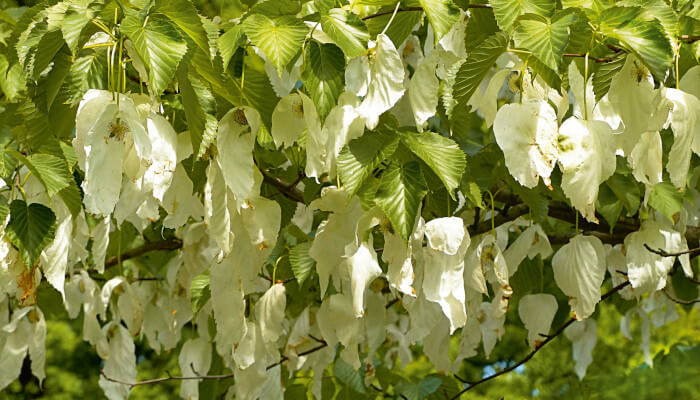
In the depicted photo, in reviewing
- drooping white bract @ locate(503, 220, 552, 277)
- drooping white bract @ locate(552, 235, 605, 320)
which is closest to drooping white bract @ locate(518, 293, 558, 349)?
drooping white bract @ locate(503, 220, 552, 277)

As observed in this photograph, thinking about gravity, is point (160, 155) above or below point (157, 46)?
below

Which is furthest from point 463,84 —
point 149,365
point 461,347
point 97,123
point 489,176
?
point 149,365

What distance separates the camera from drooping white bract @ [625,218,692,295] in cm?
145

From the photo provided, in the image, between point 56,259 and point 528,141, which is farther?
point 56,259

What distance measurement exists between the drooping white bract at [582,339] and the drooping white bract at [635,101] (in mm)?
1201

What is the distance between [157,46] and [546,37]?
36 cm

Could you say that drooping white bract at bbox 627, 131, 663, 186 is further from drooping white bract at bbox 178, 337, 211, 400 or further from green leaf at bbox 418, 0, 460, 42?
drooping white bract at bbox 178, 337, 211, 400

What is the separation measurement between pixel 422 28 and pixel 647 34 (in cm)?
85

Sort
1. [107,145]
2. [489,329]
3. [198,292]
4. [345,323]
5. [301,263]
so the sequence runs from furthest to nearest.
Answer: [489,329], [198,292], [301,263], [345,323], [107,145]

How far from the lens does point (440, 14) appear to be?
2.84ft

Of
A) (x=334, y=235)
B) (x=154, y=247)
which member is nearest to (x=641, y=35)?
(x=334, y=235)

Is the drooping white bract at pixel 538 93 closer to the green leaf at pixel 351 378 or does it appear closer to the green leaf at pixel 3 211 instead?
the green leaf at pixel 3 211

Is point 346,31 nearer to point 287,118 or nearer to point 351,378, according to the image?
point 287,118

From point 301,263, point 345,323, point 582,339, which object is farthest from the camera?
point 582,339
